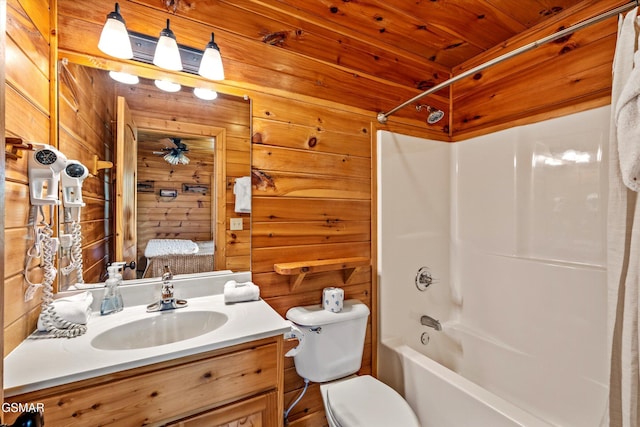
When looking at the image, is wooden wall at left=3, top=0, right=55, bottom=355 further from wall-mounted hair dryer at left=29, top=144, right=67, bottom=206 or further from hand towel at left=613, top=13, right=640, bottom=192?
hand towel at left=613, top=13, right=640, bottom=192

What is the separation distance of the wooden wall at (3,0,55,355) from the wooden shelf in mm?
916

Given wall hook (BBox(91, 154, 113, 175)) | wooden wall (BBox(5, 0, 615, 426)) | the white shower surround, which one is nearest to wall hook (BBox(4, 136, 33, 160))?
wall hook (BBox(91, 154, 113, 175))

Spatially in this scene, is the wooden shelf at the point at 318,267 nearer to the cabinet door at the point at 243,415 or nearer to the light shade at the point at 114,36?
the cabinet door at the point at 243,415

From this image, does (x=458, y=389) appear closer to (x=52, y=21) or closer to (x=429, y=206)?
(x=429, y=206)

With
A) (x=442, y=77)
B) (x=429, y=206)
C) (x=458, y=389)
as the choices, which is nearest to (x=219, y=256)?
(x=458, y=389)

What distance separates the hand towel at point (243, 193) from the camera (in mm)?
1441

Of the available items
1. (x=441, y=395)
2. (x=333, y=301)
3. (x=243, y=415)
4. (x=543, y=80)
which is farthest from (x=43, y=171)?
(x=543, y=80)

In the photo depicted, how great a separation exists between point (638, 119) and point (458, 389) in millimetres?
1207

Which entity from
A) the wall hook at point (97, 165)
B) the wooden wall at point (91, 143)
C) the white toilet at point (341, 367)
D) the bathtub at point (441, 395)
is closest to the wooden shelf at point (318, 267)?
the white toilet at point (341, 367)

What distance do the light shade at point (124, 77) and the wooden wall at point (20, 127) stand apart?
0.21 m

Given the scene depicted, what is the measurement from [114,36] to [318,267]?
4.24ft

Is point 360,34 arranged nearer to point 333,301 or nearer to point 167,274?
point 333,301

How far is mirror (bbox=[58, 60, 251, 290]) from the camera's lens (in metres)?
1.15

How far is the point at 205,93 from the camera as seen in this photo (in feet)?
4.49
